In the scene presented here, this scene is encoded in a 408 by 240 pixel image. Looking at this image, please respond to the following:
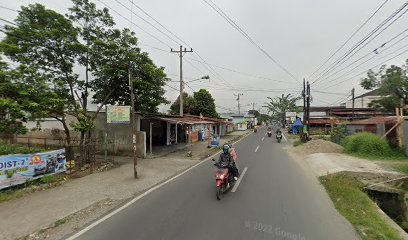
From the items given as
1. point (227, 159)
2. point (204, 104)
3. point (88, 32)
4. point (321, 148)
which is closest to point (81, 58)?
point (88, 32)

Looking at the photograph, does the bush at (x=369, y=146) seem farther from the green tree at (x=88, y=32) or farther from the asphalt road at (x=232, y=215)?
the green tree at (x=88, y=32)

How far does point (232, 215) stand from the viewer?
5773 millimetres

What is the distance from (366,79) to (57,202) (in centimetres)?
3235

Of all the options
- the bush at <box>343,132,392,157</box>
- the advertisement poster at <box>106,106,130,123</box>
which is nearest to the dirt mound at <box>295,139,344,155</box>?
the bush at <box>343,132,392,157</box>

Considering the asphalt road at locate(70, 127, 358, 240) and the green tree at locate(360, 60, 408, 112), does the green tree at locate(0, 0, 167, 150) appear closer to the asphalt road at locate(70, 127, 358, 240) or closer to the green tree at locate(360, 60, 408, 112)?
the asphalt road at locate(70, 127, 358, 240)

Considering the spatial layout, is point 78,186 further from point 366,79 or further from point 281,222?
point 366,79

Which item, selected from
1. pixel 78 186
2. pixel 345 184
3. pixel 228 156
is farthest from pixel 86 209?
pixel 345 184

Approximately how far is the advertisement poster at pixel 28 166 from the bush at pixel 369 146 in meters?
17.2

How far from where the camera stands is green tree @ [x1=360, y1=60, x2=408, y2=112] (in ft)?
80.1

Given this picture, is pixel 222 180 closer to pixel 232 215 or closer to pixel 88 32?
pixel 232 215

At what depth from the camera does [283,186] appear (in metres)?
8.50

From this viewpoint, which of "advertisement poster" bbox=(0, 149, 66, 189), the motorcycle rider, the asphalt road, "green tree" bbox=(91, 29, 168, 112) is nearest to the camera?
the asphalt road

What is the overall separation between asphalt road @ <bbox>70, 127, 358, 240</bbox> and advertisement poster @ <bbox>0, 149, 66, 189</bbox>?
16.6 feet

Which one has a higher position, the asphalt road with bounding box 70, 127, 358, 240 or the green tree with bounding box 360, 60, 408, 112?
the green tree with bounding box 360, 60, 408, 112
